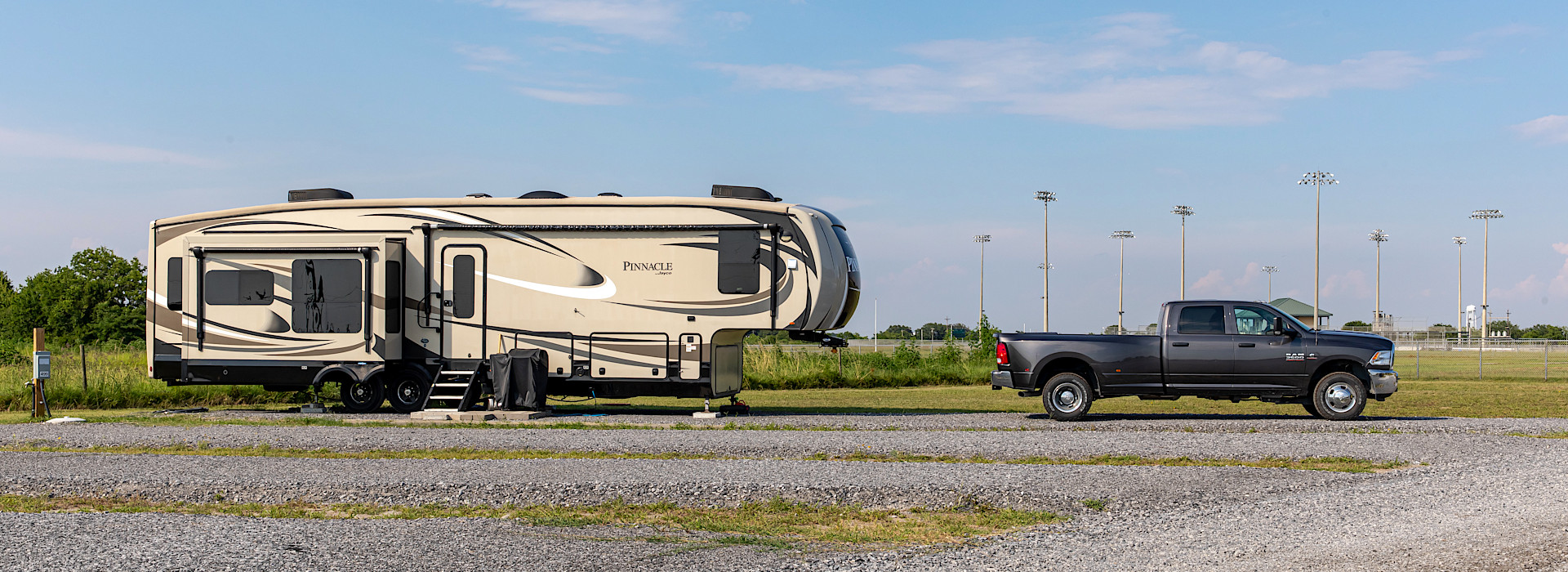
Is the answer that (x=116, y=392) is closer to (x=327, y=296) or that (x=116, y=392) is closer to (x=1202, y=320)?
(x=327, y=296)

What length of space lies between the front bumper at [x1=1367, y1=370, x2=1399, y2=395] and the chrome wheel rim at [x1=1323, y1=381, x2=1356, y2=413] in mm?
338

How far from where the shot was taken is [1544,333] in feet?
374

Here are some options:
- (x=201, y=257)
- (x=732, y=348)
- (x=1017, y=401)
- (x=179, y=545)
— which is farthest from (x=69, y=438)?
(x=1017, y=401)

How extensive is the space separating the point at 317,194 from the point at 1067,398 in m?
12.0

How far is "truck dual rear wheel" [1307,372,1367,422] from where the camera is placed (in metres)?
16.4

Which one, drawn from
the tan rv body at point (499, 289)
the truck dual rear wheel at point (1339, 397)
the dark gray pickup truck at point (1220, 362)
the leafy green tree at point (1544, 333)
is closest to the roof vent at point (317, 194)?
the tan rv body at point (499, 289)

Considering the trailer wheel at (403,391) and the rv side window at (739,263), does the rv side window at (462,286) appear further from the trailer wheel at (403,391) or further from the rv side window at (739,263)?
the rv side window at (739,263)

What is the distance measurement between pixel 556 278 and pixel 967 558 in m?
11.4

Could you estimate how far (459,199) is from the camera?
1784 cm

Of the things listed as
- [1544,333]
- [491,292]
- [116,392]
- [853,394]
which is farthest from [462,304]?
[1544,333]

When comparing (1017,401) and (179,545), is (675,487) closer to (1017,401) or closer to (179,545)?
(179,545)

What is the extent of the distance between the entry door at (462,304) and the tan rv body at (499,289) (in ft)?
0.08

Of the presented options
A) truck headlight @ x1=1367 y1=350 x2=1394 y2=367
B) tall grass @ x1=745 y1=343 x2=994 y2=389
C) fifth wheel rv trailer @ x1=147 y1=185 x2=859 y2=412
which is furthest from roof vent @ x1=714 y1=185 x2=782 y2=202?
tall grass @ x1=745 y1=343 x2=994 y2=389

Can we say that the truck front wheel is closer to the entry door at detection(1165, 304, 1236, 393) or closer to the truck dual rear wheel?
the entry door at detection(1165, 304, 1236, 393)
